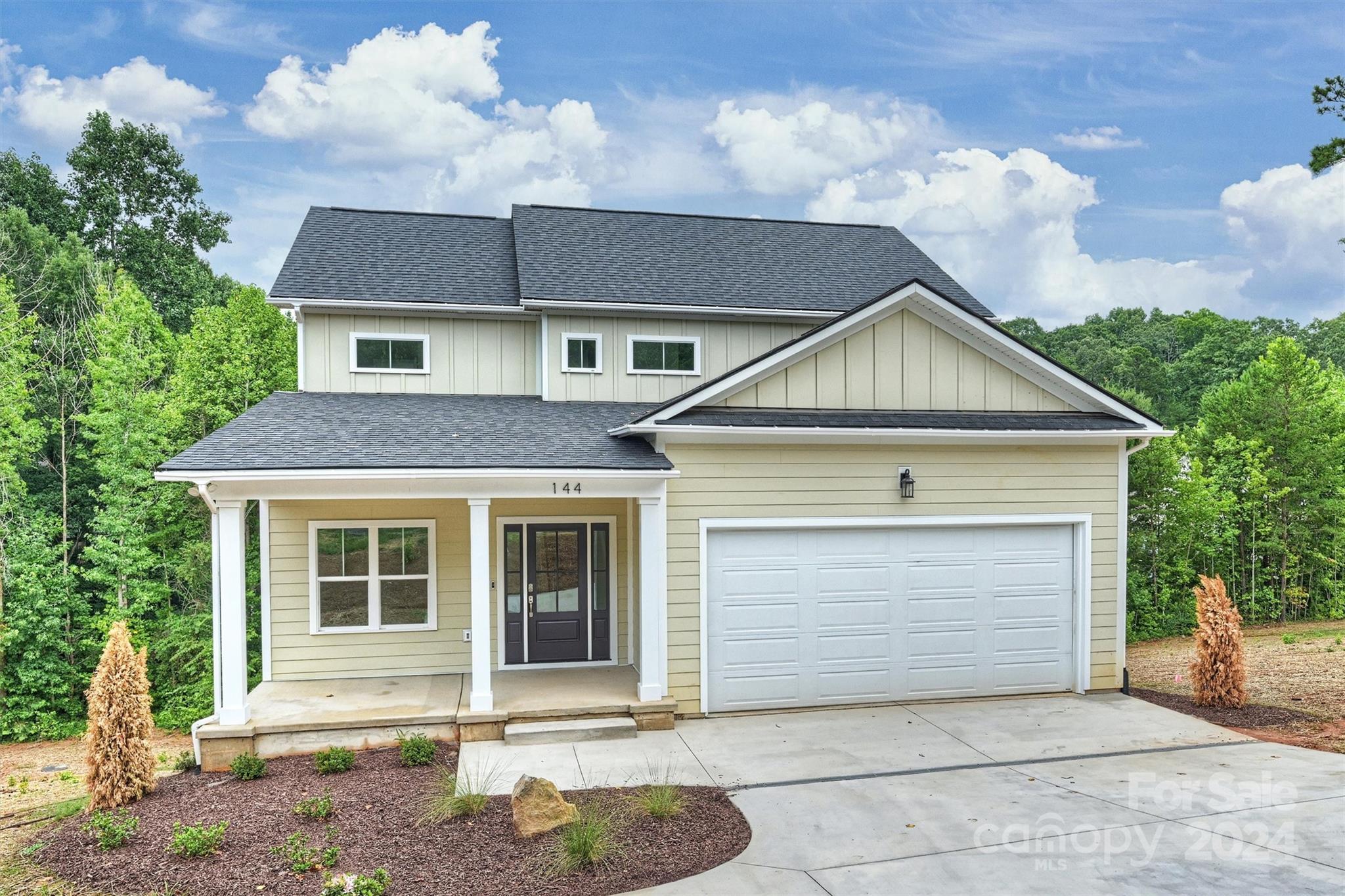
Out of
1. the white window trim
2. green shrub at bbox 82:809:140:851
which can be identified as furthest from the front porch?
the white window trim

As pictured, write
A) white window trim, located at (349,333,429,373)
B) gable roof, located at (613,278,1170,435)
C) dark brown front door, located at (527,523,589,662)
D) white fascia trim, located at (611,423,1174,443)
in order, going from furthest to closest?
white window trim, located at (349,333,429,373), dark brown front door, located at (527,523,589,662), gable roof, located at (613,278,1170,435), white fascia trim, located at (611,423,1174,443)

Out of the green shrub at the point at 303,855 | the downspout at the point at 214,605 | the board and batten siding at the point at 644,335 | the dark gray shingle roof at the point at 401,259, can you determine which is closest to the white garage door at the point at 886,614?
the board and batten siding at the point at 644,335

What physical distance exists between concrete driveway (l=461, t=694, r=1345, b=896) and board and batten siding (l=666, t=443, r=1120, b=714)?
1.02m

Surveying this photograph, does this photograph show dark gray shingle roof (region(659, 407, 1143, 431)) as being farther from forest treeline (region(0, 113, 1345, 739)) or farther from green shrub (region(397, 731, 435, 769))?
forest treeline (region(0, 113, 1345, 739))

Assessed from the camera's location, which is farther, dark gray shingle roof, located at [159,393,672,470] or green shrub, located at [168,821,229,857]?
dark gray shingle roof, located at [159,393,672,470]

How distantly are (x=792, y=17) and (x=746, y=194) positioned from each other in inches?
506

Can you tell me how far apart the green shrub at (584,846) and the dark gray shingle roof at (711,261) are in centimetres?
726

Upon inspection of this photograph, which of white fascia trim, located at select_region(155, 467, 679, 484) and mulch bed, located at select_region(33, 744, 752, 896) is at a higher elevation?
white fascia trim, located at select_region(155, 467, 679, 484)

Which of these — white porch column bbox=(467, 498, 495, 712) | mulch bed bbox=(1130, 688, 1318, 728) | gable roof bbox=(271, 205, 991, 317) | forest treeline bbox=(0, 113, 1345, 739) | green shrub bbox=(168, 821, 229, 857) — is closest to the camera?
green shrub bbox=(168, 821, 229, 857)

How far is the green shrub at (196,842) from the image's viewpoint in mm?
5500

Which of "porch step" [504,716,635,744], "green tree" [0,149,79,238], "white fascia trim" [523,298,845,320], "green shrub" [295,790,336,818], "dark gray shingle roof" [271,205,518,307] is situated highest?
"green tree" [0,149,79,238]

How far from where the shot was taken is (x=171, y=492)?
16062mm

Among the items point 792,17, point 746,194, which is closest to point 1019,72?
point 792,17

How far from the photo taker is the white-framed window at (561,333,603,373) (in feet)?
36.5
